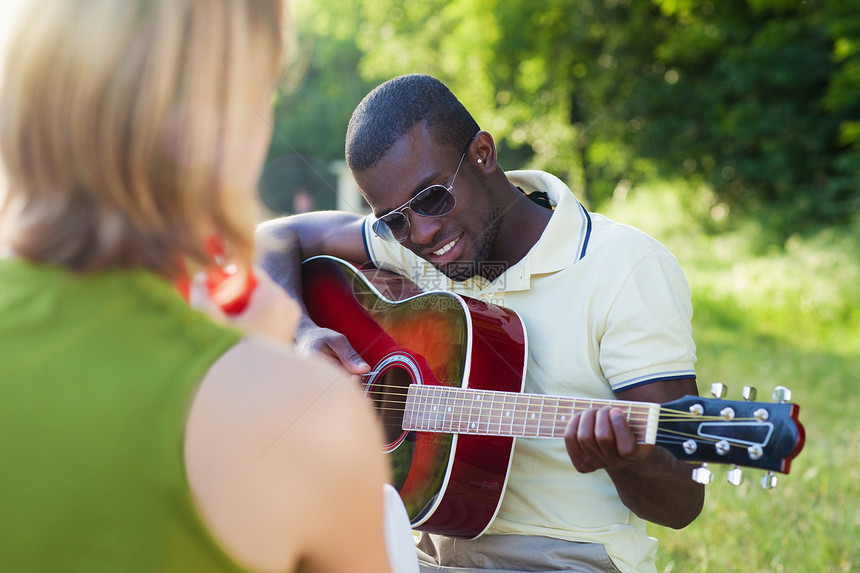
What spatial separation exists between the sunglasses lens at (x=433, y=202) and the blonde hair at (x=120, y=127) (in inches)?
50.0

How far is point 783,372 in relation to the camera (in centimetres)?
529

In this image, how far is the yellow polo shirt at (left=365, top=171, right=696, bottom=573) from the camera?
1717 millimetres

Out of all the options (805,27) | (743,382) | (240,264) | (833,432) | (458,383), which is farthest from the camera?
(805,27)

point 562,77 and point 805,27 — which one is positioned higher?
point 805,27

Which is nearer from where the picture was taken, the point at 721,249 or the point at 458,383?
the point at 458,383

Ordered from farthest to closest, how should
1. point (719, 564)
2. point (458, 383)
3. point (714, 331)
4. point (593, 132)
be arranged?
point (593, 132), point (714, 331), point (719, 564), point (458, 383)

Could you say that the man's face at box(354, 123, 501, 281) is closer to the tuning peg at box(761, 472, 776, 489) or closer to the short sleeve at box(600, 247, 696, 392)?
A: the short sleeve at box(600, 247, 696, 392)

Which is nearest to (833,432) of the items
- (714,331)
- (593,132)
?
(714,331)

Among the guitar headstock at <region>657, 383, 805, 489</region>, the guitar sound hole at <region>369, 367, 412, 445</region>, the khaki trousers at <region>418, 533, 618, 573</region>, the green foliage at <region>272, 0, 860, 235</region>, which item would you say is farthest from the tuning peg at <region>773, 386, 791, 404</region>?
the green foliage at <region>272, 0, 860, 235</region>

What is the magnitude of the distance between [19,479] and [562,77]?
509 inches

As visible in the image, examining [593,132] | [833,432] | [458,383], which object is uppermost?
[458,383]

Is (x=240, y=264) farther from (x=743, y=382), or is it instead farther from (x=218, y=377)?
(x=743, y=382)

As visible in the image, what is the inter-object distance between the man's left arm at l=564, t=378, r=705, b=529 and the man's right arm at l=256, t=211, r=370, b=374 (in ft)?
3.32

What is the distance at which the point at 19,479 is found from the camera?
74 centimetres
